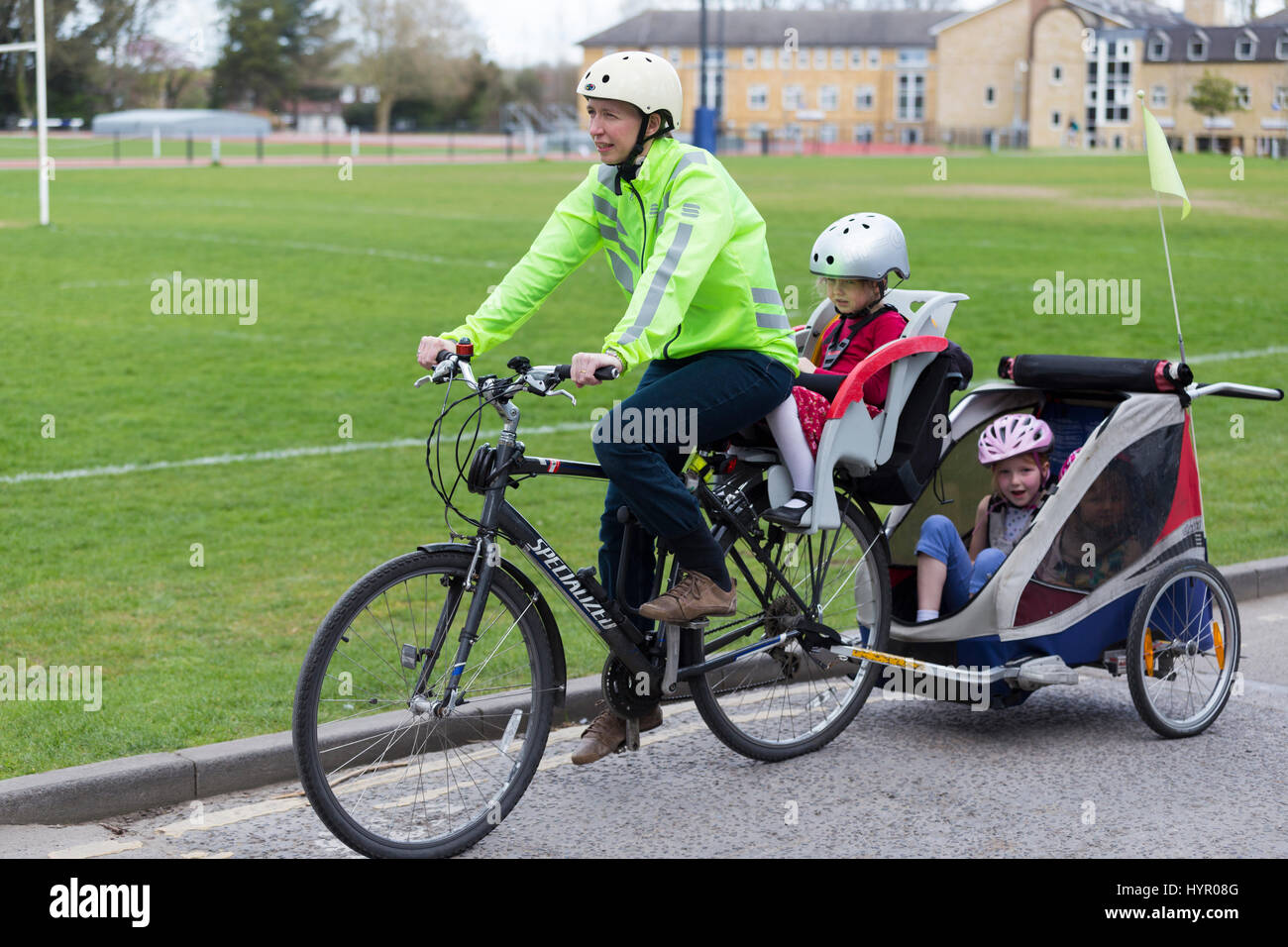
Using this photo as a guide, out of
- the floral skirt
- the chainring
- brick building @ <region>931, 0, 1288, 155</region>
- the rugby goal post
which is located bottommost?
the chainring

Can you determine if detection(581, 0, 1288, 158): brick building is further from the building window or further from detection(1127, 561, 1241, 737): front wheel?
detection(1127, 561, 1241, 737): front wheel

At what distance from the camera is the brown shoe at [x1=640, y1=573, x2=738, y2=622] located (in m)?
4.61

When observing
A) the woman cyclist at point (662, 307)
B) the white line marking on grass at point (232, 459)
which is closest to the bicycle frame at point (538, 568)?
the woman cyclist at point (662, 307)

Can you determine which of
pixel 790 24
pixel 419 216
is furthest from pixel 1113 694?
pixel 790 24

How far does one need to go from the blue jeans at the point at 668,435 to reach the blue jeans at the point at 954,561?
870 mm

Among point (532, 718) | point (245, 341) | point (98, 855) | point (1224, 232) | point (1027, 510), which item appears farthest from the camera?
point (1224, 232)

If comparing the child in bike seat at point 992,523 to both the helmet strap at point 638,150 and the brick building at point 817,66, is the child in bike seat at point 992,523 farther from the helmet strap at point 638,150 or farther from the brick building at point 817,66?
the brick building at point 817,66

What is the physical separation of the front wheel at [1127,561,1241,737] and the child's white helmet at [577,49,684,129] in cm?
222

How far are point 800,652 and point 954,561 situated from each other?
23.6 inches

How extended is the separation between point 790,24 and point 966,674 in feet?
367

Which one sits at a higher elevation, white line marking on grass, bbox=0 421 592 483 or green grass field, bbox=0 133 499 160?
green grass field, bbox=0 133 499 160

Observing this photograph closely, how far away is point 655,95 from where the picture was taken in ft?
14.6

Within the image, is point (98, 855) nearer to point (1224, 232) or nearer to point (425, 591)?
point (425, 591)

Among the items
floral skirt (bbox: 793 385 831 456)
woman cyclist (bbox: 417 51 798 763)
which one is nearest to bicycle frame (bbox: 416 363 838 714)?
woman cyclist (bbox: 417 51 798 763)
